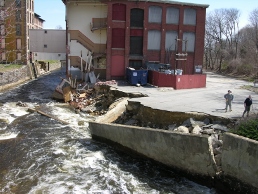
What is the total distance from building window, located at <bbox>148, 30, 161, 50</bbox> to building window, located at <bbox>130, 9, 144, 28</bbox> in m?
1.38

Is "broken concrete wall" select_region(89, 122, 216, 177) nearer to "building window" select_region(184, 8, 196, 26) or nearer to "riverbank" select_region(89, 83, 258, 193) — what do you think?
"riverbank" select_region(89, 83, 258, 193)

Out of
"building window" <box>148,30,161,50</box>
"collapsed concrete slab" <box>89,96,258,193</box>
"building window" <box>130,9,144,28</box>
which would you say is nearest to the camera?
"collapsed concrete slab" <box>89,96,258,193</box>

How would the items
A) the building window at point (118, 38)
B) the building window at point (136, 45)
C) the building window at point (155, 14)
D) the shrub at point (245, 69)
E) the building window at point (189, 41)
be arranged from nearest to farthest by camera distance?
the building window at point (118, 38)
the building window at point (155, 14)
the building window at point (136, 45)
the building window at point (189, 41)
the shrub at point (245, 69)

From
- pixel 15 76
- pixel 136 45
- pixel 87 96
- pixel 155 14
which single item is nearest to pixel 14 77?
pixel 15 76

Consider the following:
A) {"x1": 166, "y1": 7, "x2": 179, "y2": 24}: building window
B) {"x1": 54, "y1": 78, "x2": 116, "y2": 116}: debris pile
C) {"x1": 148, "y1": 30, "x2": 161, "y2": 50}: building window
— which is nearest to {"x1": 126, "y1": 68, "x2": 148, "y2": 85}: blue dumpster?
{"x1": 54, "y1": 78, "x2": 116, "y2": 116}: debris pile

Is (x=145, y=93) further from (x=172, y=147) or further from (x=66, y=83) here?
(x=172, y=147)

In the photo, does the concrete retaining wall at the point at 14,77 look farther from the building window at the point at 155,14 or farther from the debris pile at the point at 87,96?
the building window at the point at 155,14

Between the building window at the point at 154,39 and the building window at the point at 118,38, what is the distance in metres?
2.81

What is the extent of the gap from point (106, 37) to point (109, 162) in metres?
21.0

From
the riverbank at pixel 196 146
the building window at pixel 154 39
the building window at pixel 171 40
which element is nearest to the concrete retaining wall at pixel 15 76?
the building window at pixel 154 39

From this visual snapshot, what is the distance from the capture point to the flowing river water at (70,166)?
1027cm

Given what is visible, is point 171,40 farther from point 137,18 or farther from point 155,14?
point 137,18

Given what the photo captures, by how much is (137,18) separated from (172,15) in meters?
3.79

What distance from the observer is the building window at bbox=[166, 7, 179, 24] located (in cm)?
3143
